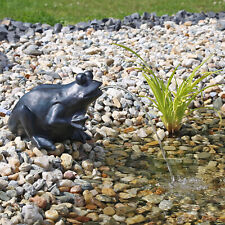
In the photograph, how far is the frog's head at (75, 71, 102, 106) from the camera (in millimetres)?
3557

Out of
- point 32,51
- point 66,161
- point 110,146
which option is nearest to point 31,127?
point 66,161

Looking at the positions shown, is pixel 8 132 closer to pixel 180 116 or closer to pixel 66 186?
pixel 66 186

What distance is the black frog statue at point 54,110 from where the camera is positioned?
3.59m

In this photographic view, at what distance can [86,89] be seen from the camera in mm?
3576

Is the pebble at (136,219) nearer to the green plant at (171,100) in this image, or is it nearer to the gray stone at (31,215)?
the gray stone at (31,215)

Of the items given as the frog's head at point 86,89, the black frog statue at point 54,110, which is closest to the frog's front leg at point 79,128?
the black frog statue at point 54,110

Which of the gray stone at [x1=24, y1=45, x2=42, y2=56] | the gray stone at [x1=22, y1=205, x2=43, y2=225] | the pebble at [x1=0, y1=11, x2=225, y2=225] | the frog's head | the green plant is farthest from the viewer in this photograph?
the gray stone at [x1=24, y1=45, x2=42, y2=56]

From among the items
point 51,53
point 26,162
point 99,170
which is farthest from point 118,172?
point 51,53

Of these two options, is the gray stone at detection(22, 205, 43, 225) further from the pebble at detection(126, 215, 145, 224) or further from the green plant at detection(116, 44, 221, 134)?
the green plant at detection(116, 44, 221, 134)

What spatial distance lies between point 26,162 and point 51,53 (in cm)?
313

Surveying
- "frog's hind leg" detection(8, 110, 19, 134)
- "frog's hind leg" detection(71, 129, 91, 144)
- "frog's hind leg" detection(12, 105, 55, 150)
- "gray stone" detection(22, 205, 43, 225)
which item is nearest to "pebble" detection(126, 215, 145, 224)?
"gray stone" detection(22, 205, 43, 225)

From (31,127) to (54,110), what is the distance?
251 millimetres

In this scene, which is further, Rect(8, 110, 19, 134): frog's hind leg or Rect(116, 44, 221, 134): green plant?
Rect(116, 44, 221, 134): green plant

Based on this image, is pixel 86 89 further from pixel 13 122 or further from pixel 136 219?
pixel 136 219
